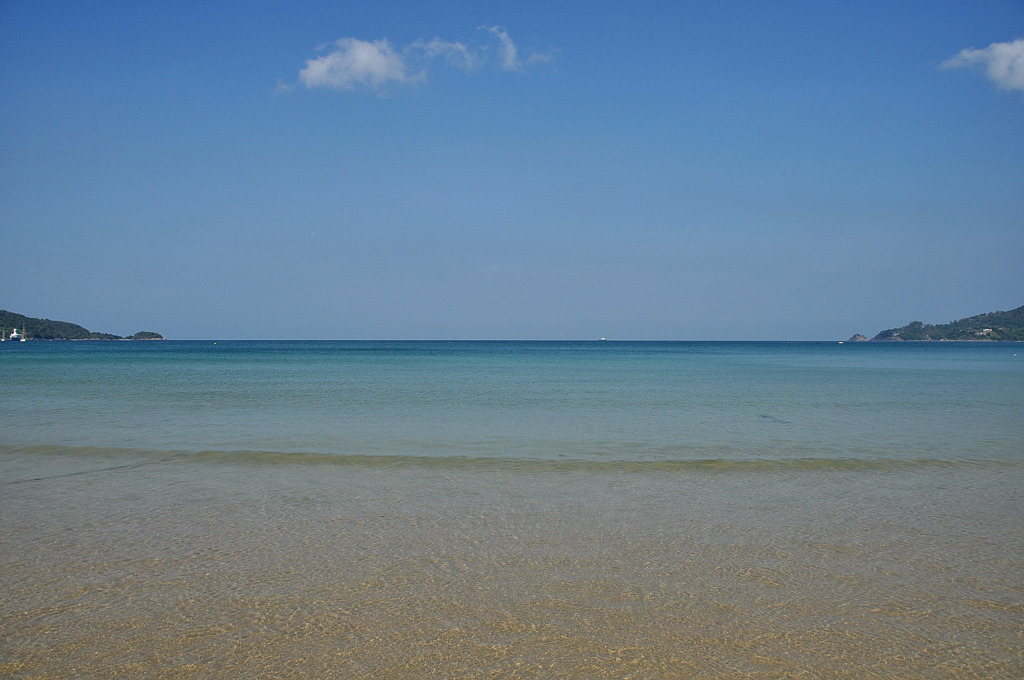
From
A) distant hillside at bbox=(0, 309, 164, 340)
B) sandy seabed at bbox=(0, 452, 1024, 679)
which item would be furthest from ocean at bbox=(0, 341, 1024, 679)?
distant hillside at bbox=(0, 309, 164, 340)

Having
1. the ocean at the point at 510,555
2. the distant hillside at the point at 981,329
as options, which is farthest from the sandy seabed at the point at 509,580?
the distant hillside at the point at 981,329

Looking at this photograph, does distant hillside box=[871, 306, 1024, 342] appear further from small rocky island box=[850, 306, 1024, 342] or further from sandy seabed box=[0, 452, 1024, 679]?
sandy seabed box=[0, 452, 1024, 679]

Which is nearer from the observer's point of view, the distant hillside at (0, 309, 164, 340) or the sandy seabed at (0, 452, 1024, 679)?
the sandy seabed at (0, 452, 1024, 679)

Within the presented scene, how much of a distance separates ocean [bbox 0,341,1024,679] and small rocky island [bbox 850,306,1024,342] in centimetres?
16967

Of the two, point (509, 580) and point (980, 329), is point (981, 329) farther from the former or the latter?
point (509, 580)

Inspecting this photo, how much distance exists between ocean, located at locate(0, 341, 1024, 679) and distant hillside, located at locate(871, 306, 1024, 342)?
6673 inches

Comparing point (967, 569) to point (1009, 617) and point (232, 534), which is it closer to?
point (1009, 617)

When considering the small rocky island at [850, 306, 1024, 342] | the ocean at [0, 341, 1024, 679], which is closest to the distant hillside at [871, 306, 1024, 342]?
the small rocky island at [850, 306, 1024, 342]

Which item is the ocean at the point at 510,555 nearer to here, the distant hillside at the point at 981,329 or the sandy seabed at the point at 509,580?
the sandy seabed at the point at 509,580

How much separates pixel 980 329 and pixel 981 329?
0.26 meters

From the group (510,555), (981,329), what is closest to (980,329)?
(981,329)

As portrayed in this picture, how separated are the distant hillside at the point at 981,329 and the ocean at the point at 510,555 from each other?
169 m

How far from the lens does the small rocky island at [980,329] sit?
479 ft

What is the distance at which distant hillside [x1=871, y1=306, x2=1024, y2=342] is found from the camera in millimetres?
145875
